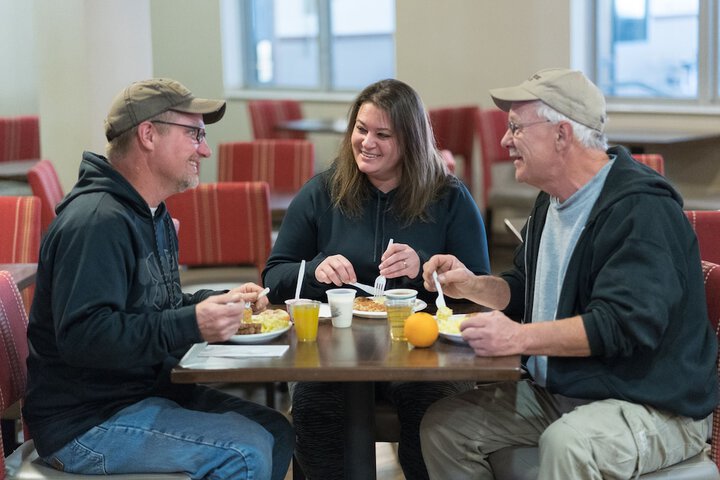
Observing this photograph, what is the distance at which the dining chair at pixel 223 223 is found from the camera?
11.9 feet

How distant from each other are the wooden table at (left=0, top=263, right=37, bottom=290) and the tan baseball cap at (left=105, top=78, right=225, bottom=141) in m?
0.81

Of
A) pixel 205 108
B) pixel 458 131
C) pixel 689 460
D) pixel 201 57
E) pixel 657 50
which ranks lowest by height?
pixel 689 460

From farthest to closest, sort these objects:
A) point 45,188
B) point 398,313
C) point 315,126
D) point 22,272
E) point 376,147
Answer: point 315,126
point 45,188
point 22,272
point 376,147
point 398,313

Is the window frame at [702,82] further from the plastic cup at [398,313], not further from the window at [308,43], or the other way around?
the plastic cup at [398,313]

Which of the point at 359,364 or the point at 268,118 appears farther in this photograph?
the point at 268,118

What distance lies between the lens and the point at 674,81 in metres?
6.86

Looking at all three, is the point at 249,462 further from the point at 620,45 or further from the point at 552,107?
the point at 620,45

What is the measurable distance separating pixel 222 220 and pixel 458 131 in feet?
11.9

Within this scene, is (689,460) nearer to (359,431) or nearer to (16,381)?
(359,431)

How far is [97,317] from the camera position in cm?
200

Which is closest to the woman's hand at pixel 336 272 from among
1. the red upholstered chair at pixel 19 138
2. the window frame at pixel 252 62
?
the red upholstered chair at pixel 19 138

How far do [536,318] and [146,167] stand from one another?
0.94 metres

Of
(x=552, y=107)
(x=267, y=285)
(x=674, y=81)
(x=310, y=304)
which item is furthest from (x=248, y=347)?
(x=674, y=81)

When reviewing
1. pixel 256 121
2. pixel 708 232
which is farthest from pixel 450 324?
pixel 256 121
